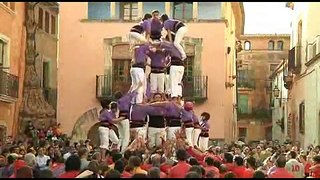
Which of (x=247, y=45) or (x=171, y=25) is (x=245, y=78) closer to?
(x=247, y=45)

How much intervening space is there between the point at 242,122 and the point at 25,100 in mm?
38889

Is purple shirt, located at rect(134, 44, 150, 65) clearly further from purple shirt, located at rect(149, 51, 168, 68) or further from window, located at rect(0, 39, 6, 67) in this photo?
window, located at rect(0, 39, 6, 67)

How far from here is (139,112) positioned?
17.6 meters

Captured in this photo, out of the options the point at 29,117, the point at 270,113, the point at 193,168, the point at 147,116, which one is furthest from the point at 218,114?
the point at 270,113

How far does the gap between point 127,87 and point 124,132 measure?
1766cm

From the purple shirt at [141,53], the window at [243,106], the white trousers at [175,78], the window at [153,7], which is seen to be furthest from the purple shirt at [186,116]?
the window at [243,106]

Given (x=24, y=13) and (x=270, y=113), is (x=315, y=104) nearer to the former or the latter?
(x=24, y=13)

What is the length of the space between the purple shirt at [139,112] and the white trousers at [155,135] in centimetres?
39

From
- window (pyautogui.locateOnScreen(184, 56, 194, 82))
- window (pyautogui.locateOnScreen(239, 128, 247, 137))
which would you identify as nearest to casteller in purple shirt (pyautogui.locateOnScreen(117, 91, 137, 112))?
window (pyautogui.locateOnScreen(184, 56, 194, 82))

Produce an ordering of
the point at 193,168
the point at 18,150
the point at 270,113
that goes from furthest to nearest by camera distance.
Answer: the point at 270,113 < the point at 18,150 < the point at 193,168

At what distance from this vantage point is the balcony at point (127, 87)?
34.9m

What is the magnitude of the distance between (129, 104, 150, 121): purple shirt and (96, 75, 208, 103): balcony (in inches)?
664

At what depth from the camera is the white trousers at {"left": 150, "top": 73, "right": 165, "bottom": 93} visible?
707 inches

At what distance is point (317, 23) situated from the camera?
1288 inches
